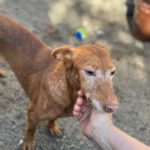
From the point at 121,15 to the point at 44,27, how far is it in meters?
1.26

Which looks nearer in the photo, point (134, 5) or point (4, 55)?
point (4, 55)

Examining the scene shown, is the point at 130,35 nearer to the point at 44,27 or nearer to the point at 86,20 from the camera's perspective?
the point at 86,20

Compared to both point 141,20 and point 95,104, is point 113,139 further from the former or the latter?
point 141,20

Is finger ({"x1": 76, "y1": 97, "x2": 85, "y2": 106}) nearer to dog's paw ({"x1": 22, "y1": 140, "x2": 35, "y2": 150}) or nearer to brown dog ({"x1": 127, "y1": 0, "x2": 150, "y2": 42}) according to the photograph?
dog's paw ({"x1": 22, "y1": 140, "x2": 35, "y2": 150})

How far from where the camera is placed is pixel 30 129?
13.0 ft

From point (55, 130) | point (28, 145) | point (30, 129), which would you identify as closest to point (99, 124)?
point (30, 129)

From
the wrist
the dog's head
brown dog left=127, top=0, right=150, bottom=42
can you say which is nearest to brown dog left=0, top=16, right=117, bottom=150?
the dog's head

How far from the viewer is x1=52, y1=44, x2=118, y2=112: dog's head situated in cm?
299

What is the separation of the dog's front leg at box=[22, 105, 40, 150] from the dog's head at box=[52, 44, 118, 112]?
2.36 ft

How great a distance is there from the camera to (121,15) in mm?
6262

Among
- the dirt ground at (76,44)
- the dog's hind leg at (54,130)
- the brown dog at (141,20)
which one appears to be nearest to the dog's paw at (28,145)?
the dirt ground at (76,44)

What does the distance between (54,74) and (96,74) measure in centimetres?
65

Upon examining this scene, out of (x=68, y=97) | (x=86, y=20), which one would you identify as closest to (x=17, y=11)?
(x=86, y=20)

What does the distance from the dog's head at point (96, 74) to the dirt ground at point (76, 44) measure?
49.2 inches
